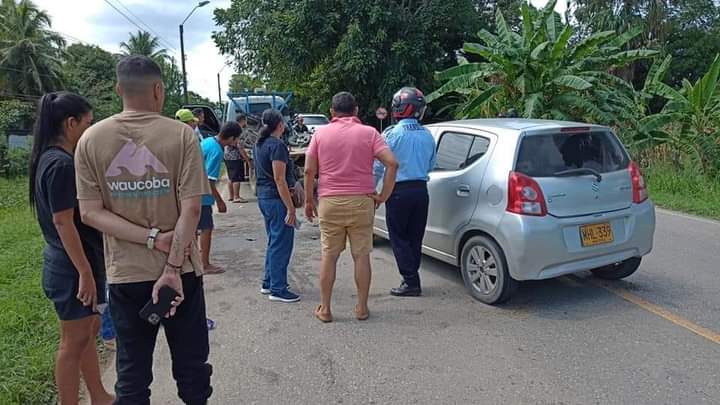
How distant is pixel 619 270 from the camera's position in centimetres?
505

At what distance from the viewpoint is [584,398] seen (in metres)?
3.10

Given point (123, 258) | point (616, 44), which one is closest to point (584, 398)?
point (123, 258)

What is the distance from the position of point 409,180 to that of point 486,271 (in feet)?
3.46

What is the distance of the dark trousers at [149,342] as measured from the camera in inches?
93.4

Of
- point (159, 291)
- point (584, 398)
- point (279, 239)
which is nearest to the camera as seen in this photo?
point (159, 291)

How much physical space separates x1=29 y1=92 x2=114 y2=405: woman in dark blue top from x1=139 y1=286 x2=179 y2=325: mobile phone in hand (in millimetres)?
511

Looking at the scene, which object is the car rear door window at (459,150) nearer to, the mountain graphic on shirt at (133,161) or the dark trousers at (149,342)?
the dark trousers at (149,342)

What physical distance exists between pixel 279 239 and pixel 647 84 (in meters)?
11.5

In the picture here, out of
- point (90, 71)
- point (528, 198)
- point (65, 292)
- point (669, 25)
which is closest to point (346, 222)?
point (528, 198)

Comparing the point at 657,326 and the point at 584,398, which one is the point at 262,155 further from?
the point at 657,326

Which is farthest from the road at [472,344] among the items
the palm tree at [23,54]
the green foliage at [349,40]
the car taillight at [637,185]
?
the palm tree at [23,54]

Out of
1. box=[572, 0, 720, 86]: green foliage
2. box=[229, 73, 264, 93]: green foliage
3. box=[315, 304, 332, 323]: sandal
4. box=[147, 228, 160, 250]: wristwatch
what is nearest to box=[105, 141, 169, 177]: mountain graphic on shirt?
box=[147, 228, 160, 250]: wristwatch

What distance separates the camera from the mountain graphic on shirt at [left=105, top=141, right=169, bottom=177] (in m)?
2.20

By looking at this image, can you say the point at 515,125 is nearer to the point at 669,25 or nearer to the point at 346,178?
the point at 346,178
